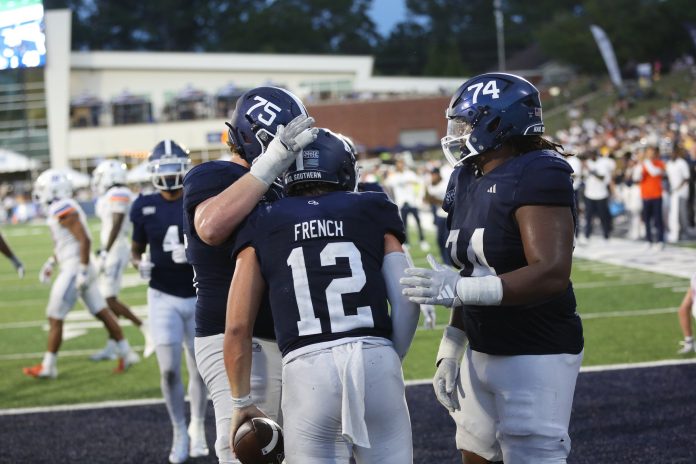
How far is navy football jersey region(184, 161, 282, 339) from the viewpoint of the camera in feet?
12.4

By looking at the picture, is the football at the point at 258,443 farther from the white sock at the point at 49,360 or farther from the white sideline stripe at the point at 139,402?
the white sock at the point at 49,360

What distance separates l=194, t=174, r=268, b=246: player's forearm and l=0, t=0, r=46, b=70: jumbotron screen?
30.8ft

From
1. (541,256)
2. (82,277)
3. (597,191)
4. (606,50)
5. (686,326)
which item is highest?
(606,50)

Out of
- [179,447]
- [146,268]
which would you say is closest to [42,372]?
[146,268]

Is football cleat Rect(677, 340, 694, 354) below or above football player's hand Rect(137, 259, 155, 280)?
below

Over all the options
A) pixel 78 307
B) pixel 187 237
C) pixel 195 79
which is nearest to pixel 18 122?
pixel 195 79

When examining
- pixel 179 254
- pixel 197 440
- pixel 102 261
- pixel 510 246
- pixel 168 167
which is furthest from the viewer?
pixel 102 261

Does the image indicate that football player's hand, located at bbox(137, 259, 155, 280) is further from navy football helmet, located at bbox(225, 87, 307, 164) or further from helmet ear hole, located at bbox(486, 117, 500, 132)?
helmet ear hole, located at bbox(486, 117, 500, 132)

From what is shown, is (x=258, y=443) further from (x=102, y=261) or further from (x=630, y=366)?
(x=102, y=261)

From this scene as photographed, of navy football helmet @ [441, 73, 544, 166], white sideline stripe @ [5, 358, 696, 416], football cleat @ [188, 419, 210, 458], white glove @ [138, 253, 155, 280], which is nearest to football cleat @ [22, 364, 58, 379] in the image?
white sideline stripe @ [5, 358, 696, 416]

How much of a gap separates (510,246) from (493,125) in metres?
0.45

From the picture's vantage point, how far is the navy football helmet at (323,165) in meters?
3.46

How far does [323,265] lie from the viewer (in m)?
3.30

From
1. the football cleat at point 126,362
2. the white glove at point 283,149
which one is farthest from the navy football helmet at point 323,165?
the football cleat at point 126,362
